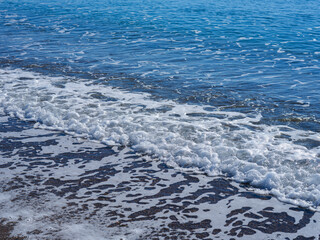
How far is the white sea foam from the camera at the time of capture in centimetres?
584

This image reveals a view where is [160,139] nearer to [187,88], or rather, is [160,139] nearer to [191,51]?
[187,88]

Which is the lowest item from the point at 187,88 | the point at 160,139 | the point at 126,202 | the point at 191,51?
the point at 126,202

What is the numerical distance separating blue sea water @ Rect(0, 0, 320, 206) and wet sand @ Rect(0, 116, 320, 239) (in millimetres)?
493

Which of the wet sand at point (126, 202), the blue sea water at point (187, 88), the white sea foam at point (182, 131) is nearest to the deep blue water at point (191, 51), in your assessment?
the blue sea water at point (187, 88)

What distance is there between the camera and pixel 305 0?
30.9 meters

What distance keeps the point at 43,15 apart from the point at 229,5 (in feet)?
47.7

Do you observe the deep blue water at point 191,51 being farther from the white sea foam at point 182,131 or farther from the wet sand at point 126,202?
the wet sand at point 126,202

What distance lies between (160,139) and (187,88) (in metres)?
3.73

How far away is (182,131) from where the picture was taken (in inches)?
297

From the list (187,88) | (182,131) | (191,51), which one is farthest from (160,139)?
(191,51)

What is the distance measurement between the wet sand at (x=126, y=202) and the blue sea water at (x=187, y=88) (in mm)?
493

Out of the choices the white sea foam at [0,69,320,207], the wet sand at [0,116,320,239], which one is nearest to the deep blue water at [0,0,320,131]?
the white sea foam at [0,69,320,207]

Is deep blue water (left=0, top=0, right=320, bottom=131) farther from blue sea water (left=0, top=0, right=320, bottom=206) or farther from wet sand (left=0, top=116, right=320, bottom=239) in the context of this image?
wet sand (left=0, top=116, right=320, bottom=239)

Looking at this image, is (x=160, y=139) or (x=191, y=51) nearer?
(x=160, y=139)
